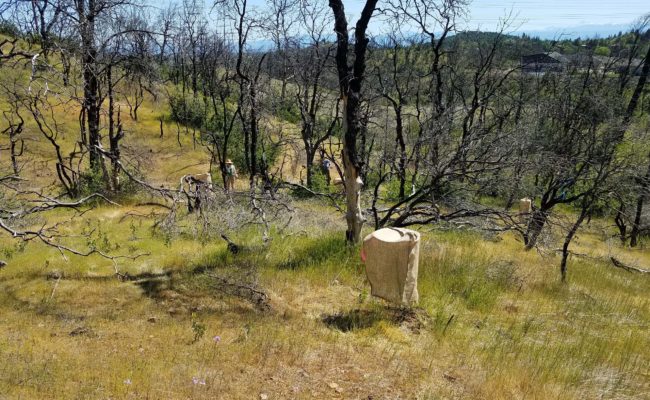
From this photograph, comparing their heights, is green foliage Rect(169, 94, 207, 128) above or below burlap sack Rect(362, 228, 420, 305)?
above

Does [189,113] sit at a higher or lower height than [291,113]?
lower

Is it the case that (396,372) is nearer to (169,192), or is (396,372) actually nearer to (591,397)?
(591,397)

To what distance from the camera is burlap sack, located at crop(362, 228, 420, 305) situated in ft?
17.5

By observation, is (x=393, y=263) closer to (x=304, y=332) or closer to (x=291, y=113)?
(x=304, y=332)

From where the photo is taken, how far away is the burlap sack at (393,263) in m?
5.34

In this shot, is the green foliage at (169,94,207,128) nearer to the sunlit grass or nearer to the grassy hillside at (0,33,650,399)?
the grassy hillside at (0,33,650,399)

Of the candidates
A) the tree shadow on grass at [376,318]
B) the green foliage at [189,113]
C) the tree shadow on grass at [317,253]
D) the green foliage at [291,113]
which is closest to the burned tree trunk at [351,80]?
the tree shadow on grass at [317,253]

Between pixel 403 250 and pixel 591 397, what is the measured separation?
2.36 m

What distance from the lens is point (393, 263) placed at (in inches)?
213

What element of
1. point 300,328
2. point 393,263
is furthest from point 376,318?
point 300,328

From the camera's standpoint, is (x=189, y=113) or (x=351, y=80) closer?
(x=351, y=80)

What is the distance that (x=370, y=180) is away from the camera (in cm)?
2259

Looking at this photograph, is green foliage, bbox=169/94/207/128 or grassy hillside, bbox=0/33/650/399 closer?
grassy hillside, bbox=0/33/650/399

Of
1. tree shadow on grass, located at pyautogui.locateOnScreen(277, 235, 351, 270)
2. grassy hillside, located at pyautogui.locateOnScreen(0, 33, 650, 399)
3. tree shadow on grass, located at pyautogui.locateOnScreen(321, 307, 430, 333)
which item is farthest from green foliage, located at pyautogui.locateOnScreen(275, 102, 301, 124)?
tree shadow on grass, located at pyautogui.locateOnScreen(321, 307, 430, 333)
